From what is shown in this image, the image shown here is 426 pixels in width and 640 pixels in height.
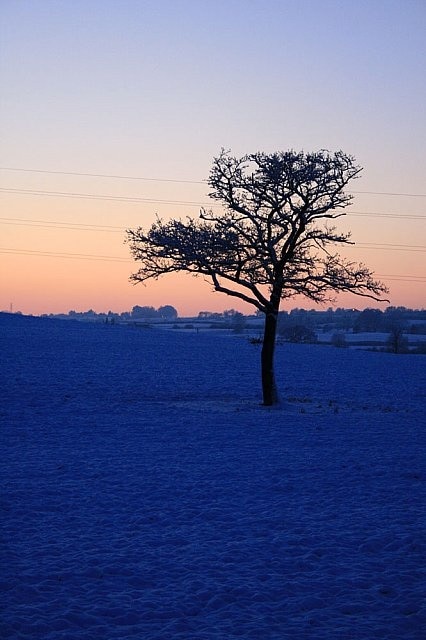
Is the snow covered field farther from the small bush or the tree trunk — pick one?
the small bush

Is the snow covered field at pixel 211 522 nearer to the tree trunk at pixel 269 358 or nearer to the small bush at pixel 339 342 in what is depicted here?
the tree trunk at pixel 269 358

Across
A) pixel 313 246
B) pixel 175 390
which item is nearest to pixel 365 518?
pixel 313 246

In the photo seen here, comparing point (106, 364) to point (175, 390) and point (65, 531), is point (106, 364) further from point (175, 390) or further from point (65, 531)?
point (65, 531)

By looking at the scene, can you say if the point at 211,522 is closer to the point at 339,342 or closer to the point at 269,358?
the point at 269,358

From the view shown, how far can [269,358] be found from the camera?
87.7ft

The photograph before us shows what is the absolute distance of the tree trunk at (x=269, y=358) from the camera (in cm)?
2683

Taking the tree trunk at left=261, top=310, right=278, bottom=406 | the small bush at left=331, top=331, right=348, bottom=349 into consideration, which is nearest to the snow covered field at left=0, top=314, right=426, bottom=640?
the tree trunk at left=261, top=310, right=278, bottom=406

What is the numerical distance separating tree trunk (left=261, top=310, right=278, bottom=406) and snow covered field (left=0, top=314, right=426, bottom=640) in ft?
3.24

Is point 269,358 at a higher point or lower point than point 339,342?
higher

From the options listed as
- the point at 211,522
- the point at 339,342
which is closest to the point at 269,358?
the point at 211,522

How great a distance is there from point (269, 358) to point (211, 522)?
52.9 feet

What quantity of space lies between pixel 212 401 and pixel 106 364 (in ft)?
69.0

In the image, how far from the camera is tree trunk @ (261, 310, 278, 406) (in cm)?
2683

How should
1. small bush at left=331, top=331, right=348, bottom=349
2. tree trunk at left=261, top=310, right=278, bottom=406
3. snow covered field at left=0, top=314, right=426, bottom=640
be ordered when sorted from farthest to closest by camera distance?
1. small bush at left=331, top=331, right=348, bottom=349
2. tree trunk at left=261, top=310, right=278, bottom=406
3. snow covered field at left=0, top=314, right=426, bottom=640
